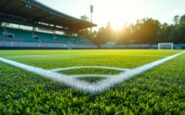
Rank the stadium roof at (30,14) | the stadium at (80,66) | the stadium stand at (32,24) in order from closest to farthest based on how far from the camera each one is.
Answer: the stadium at (80,66), the stadium roof at (30,14), the stadium stand at (32,24)

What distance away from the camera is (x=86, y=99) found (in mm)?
1223

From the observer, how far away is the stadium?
3.79 ft

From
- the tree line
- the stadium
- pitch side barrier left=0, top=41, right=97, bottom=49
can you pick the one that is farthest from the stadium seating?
the tree line

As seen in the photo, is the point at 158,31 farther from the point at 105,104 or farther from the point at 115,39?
the point at 105,104

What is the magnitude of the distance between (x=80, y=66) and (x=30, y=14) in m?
28.7

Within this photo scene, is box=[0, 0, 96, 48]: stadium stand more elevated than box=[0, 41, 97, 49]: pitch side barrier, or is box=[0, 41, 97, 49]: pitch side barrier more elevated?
box=[0, 0, 96, 48]: stadium stand

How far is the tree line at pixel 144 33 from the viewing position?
45000 millimetres

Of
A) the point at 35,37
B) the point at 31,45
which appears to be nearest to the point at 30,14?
the point at 35,37

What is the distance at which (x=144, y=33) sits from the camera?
5059 centimetres

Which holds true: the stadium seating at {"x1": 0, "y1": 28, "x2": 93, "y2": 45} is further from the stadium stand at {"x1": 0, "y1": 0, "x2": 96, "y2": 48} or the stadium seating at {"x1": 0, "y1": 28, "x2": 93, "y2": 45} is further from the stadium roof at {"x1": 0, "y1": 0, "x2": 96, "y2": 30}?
the stadium roof at {"x1": 0, "y1": 0, "x2": 96, "y2": 30}

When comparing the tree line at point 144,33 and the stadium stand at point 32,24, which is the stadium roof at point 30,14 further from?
the tree line at point 144,33

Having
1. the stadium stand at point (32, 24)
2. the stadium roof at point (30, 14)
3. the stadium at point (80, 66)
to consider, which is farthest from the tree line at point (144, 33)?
the stadium roof at point (30, 14)

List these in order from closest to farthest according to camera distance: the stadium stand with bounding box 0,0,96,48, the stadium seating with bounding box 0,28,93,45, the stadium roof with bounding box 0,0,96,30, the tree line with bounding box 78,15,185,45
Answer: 1. the stadium roof with bounding box 0,0,96,30
2. the stadium stand with bounding box 0,0,96,48
3. the stadium seating with bounding box 0,28,93,45
4. the tree line with bounding box 78,15,185,45

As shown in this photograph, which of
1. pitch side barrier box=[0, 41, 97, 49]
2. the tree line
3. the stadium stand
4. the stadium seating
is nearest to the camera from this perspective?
the stadium stand
